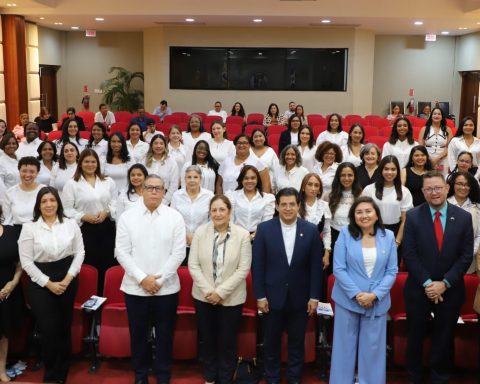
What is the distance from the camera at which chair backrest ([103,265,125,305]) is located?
4.37 metres

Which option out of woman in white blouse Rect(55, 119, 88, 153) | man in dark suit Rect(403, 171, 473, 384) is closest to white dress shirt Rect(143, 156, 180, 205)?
woman in white blouse Rect(55, 119, 88, 153)

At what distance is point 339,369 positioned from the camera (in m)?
3.78

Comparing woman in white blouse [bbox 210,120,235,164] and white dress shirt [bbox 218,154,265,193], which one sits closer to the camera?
white dress shirt [bbox 218,154,265,193]

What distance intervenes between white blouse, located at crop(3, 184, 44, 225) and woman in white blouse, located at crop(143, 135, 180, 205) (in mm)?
1565

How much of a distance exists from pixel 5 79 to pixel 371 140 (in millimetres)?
8967

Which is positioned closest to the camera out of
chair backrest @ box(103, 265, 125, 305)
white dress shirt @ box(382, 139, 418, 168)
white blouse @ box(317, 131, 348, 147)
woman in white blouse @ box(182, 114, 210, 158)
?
chair backrest @ box(103, 265, 125, 305)

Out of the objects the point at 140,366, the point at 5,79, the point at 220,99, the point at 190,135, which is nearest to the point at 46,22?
the point at 5,79

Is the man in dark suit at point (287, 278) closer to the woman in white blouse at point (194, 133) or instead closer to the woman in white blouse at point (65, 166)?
the woman in white blouse at point (65, 166)

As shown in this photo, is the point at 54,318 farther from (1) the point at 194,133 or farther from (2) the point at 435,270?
(1) the point at 194,133

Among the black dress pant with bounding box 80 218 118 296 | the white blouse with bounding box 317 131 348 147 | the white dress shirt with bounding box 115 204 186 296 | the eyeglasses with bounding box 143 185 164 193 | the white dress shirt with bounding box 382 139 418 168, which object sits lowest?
the black dress pant with bounding box 80 218 118 296

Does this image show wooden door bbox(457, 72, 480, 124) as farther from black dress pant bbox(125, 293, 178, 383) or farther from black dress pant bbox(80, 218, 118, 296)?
black dress pant bbox(125, 293, 178, 383)

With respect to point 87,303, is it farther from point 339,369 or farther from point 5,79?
point 5,79

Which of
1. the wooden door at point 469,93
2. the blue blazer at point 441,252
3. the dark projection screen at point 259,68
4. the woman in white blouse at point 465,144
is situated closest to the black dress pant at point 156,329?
the blue blazer at point 441,252

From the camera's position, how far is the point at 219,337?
395 cm
